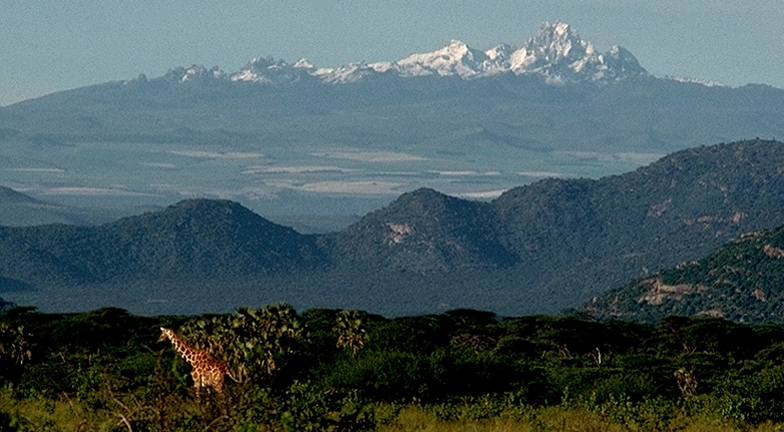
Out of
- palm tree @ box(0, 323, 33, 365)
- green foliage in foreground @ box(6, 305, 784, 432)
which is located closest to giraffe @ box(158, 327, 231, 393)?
green foliage in foreground @ box(6, 305, 784, 432)

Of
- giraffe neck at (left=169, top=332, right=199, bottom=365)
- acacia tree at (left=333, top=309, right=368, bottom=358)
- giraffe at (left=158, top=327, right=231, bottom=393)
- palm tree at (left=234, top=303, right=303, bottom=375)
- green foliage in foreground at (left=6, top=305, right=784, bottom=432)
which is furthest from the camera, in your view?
acacia tree at (left=333, top=309, right=368, bottom=358)

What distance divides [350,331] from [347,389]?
30633 mm

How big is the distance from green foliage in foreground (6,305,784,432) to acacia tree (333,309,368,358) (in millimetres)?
134

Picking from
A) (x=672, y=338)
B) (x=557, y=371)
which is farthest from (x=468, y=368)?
(x=672, y=338)

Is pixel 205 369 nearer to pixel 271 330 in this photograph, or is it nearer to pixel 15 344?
pixel 271 330

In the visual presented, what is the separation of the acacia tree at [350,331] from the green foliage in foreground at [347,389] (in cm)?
13

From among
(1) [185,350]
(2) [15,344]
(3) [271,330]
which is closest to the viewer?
(1) [185,350]

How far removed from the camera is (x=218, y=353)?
2176 inches

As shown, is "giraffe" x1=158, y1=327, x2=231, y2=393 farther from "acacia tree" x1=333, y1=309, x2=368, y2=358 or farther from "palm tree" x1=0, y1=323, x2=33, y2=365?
"acacia tree" x1=333, y1=309, x2=368, y2=358

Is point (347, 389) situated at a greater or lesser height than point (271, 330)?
lesser

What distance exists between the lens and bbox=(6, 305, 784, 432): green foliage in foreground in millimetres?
35688

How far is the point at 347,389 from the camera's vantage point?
54.5 m

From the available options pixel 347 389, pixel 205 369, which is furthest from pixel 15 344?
pixel 205 369

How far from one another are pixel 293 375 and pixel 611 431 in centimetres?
2253
